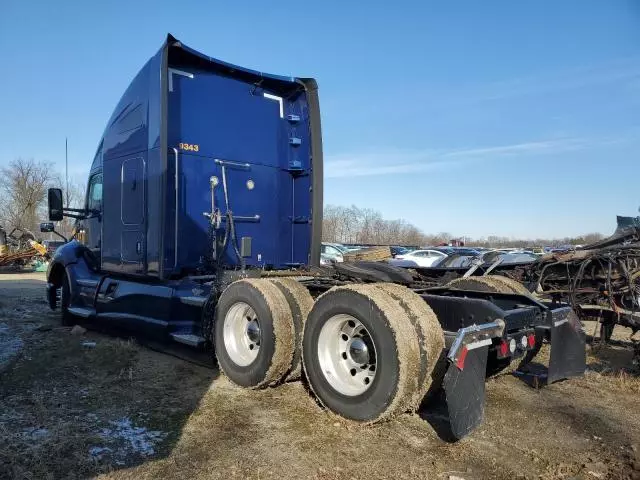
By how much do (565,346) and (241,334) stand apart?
10.2 ft

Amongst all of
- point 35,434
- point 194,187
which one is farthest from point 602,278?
point 35,434

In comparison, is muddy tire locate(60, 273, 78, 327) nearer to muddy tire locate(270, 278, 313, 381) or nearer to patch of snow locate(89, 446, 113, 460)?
muddy tire locate(270, 278, 313, 381)

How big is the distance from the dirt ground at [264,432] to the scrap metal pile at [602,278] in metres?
1.32

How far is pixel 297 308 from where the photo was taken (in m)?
4.94

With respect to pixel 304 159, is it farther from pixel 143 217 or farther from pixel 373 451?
pixel 373 451

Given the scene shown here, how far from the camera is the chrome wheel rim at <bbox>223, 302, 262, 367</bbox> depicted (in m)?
5.24

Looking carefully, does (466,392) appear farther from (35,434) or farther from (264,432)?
(35,434)

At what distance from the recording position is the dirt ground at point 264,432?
3.42 metres

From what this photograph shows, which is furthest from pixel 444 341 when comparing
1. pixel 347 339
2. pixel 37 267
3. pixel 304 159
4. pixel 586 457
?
pixel 37 267

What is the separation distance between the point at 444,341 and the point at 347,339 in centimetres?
84

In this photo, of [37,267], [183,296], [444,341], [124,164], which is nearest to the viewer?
[444,341]

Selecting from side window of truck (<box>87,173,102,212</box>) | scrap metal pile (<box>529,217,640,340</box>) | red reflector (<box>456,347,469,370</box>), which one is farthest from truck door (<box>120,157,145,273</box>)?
scrap metal pile (<box>529,217,640,340</box>)

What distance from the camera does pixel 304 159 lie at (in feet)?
24.3

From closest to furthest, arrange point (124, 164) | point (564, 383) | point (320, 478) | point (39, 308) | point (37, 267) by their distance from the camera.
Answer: point (320, 478)
point (564, 383)
point (124, 164)
point (39, 308)
point (37, 267)
